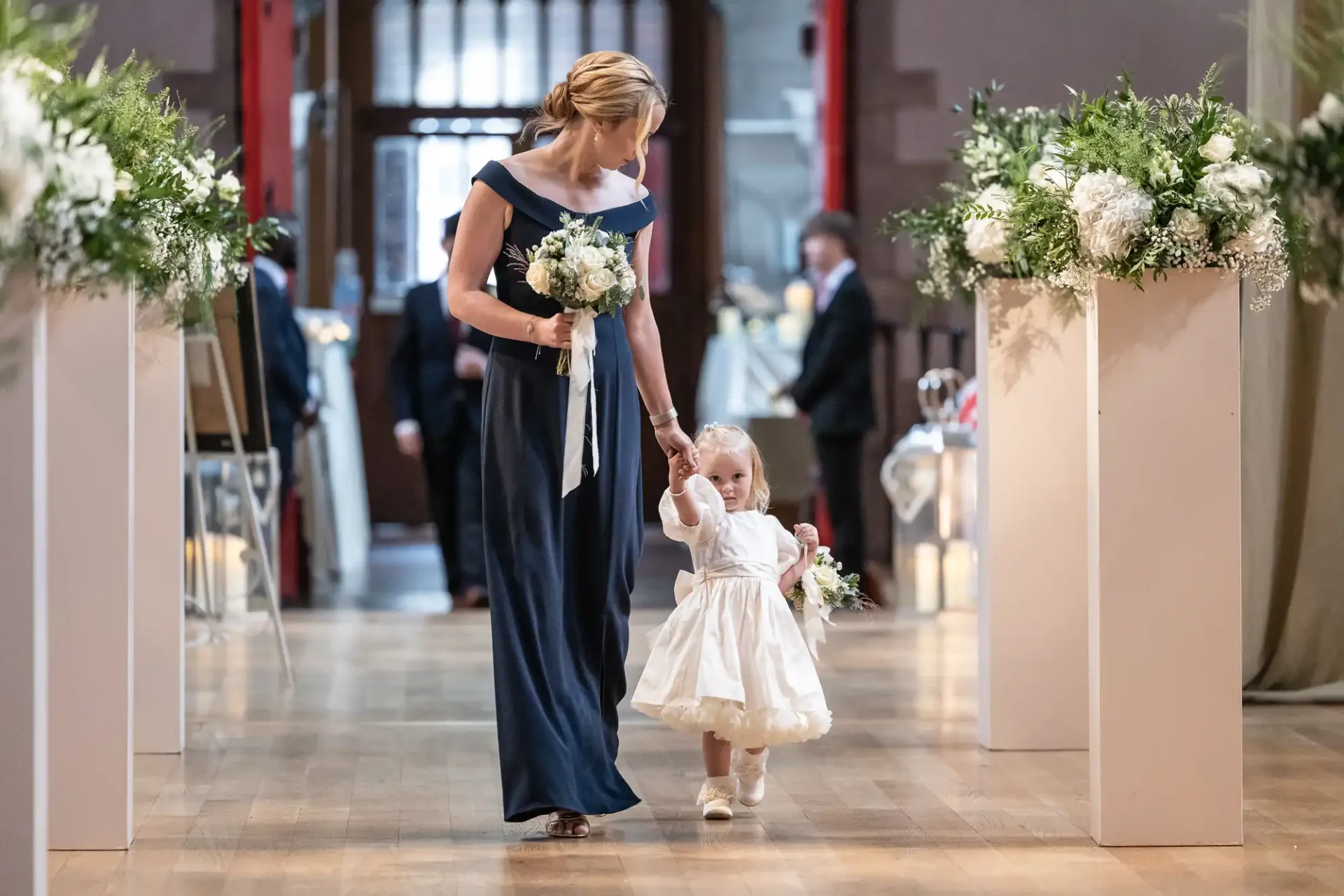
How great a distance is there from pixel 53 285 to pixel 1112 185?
6.64 ft

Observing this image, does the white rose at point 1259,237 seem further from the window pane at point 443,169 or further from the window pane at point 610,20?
the window pane at point 610,20

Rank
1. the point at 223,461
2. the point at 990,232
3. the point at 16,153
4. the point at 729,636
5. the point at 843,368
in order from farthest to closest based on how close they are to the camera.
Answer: the point at 843,368, the point at 223,461, the point at 990,232, the point at 729,636, the point at 16,153

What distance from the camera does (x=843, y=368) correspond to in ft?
28.7

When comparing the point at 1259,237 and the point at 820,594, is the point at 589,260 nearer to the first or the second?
the point at 820,594

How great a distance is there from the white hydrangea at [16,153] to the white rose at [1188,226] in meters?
2.15

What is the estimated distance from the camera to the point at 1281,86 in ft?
18.8

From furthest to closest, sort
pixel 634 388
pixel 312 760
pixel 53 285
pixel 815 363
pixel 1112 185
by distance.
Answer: pixel 815 363 → pixel 312 760 → pixel 634 388 → pixel 1112 185 → pixel 53 285

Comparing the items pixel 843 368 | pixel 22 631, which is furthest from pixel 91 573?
pixel 843 368

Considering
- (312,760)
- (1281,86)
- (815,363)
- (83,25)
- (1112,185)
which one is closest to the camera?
(83,25)

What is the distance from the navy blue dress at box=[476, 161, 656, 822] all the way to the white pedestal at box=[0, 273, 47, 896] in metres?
0.99

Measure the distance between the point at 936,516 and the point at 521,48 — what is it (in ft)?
18.1

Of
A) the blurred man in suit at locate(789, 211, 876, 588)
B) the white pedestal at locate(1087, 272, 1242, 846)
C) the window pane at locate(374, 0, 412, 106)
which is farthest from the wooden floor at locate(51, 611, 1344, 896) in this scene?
the window pane at locate(374, 0, 412, 106)

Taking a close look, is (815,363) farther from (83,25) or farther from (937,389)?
(83,25)

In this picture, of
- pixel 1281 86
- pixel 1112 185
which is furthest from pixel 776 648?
pixel 1281 86
